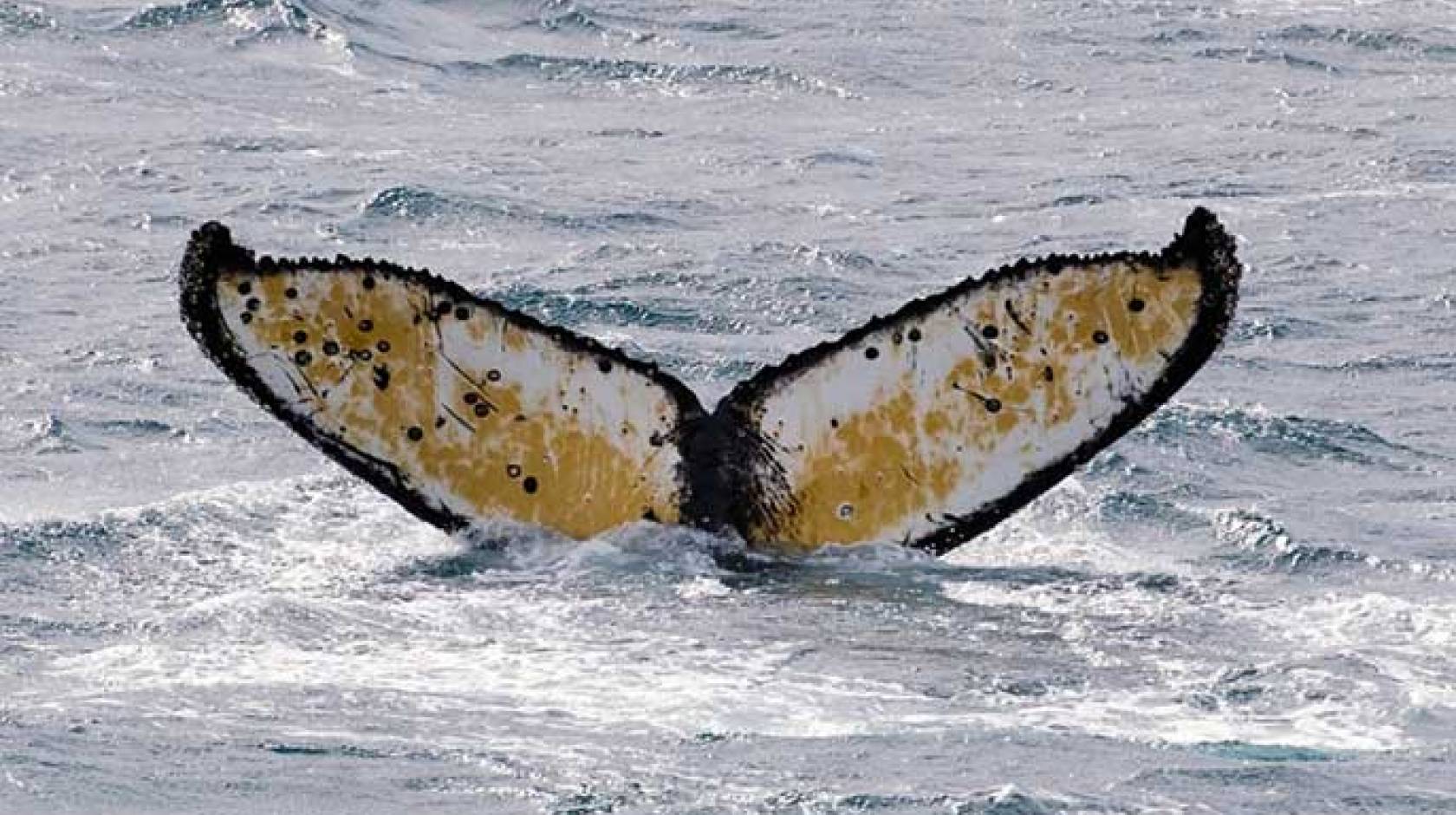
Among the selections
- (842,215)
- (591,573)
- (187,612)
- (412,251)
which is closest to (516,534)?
(591,573)

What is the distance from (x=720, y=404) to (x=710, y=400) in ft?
16.6

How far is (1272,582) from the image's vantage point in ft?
47.5

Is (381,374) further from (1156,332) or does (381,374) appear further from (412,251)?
(412,251)

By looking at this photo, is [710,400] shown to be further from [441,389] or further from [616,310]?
[441,389]

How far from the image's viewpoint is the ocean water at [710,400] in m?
11.7

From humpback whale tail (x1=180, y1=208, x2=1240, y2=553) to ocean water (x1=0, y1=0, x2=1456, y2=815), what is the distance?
0.28 meters

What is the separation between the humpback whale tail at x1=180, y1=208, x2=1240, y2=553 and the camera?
12.9 metres

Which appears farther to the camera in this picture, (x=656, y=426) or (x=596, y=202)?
(x=596, y=202)

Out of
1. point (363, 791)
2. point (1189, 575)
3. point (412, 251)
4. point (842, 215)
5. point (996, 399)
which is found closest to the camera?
point (363, 791)

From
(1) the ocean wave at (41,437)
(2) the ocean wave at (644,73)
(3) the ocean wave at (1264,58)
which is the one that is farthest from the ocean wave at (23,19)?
(1) the ocean wave at (41,437)

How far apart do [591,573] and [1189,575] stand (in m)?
2.50

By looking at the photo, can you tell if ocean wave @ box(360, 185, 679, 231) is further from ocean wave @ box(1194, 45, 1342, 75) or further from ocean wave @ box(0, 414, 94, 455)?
ocean wave @ box(1194, 45, 1342, 75)

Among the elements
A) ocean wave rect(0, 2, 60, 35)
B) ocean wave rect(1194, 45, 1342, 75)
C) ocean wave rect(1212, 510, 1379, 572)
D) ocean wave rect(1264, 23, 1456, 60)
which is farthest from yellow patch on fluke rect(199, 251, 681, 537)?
ocean wave rect(1264, 23, 1456, 60)

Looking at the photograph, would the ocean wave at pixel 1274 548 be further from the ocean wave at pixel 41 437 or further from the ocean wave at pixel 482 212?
the ocean wave at pixel 482 212
